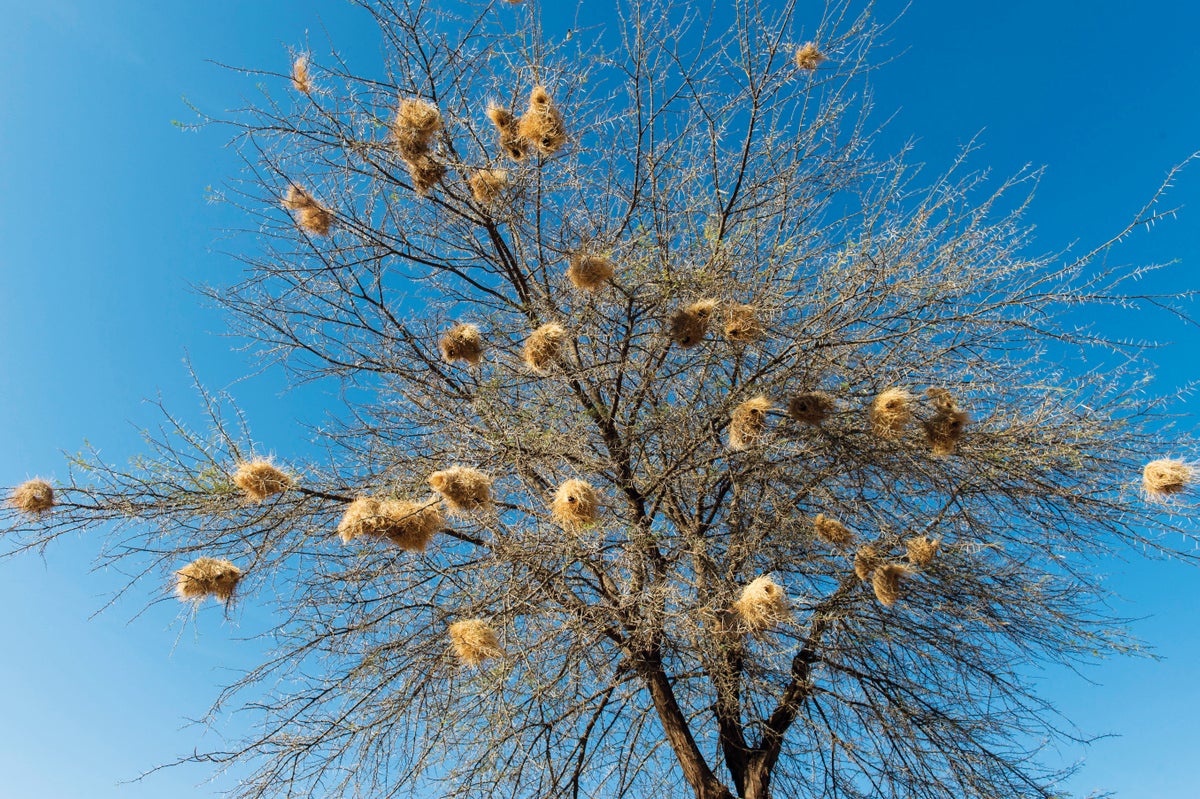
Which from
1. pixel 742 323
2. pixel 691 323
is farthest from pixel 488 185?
pixel 742 323

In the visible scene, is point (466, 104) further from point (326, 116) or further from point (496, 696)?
point (496, 696)

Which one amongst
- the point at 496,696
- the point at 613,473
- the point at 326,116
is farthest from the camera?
the point at 613,473

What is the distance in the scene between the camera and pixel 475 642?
3326mm

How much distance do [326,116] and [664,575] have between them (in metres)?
3.21

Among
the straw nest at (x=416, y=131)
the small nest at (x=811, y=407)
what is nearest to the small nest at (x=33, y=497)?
the straw nest at (x=416, y=131)

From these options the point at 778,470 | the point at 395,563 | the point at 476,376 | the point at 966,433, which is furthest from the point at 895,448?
the point at 395,563

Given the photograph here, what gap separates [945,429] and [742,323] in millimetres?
1095

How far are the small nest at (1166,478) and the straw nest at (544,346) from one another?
2.82 m

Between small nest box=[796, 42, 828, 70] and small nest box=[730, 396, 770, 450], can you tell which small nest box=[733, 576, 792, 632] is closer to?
small nest box=[730, 396, 770, 450]

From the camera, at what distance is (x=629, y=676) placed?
185 inches

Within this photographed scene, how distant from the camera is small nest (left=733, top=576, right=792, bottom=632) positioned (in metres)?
3.21

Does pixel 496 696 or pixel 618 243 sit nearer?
pixel 496 696

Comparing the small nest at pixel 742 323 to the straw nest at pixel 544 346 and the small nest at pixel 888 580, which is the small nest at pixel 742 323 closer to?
the straw nest at pixel 544 346

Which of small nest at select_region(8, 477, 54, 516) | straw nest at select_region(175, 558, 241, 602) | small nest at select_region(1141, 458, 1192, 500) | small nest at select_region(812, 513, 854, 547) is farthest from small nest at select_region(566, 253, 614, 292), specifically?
small nest at select_region(8, 477, 54, 516)
